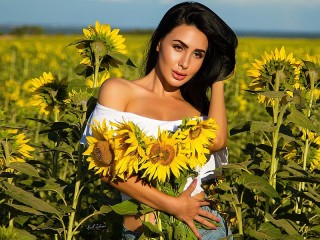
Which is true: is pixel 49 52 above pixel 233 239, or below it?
below

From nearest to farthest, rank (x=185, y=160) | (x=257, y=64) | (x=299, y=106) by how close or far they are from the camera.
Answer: (x=185, y=160) < (x=299, y=106) < (x=257, y=64)

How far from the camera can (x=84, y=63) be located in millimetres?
2697

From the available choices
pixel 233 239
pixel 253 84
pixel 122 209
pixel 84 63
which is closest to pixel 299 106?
pixel 253 84

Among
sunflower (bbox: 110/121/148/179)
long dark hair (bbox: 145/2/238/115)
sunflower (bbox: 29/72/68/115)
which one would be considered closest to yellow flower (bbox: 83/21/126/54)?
long dark hair (bbox: 145/2/238/115)

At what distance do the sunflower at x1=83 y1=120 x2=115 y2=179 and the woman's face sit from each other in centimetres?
39

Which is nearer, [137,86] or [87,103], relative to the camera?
[137,86]

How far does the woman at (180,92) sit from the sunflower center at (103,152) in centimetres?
13

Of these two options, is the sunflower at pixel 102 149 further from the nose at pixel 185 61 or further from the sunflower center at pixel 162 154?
the nose at pixel 185 61

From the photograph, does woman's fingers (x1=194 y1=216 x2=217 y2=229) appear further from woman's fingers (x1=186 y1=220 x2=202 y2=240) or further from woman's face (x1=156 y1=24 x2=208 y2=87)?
woman's face (x1=156 y1=24 x2=208 y2=87)

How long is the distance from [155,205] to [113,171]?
0.16 metres

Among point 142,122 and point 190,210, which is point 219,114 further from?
point 190,210

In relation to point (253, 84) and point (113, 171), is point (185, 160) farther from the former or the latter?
point (253, 84)

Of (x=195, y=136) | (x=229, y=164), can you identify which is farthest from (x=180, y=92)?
(x=195, y=136)

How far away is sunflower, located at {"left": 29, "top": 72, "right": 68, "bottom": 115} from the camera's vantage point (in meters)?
2.88
